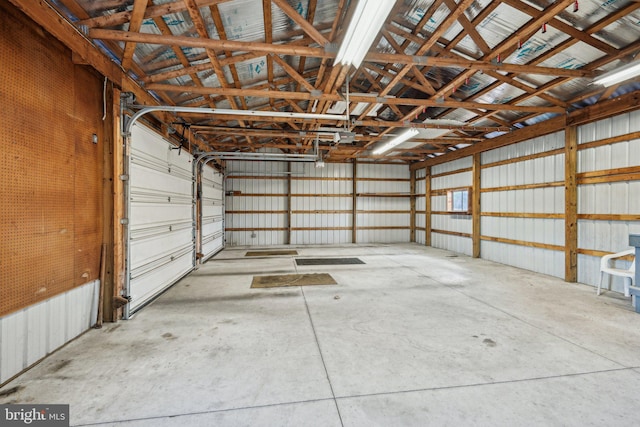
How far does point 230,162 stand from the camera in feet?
34.2

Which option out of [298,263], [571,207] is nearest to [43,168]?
→ [298,263]

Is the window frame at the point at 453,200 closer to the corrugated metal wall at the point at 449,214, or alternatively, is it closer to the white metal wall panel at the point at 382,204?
the corrugated metal wall at the point at 449,214

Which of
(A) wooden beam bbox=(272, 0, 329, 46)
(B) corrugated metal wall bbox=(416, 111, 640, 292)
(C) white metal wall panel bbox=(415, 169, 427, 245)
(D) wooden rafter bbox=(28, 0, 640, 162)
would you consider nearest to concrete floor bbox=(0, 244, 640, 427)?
(B) corrugated metal wall bbox=(416, 111, 640, 292)

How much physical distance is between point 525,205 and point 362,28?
6.29 m

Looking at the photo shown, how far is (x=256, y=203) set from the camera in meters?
10.5

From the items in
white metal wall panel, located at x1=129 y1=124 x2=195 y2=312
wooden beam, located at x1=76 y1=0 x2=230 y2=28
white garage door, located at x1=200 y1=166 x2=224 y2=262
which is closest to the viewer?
wooden beam, located at x1=76 y1=0 x2=230 y2=28

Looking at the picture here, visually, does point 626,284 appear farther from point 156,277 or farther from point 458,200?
point 156,277

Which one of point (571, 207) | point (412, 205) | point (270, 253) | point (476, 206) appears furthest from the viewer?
point (412, 205)

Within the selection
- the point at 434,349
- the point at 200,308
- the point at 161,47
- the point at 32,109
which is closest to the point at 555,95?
the point at 434,349

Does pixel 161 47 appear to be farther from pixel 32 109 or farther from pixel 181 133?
pixel 181 133

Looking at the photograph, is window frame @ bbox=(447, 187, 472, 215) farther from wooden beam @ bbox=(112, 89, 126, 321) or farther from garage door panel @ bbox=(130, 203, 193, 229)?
wooden beam @ bbox=(112, 89, 126, 321)

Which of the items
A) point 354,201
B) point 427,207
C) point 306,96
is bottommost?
point 427,207

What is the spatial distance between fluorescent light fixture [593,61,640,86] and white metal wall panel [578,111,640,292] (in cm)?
145

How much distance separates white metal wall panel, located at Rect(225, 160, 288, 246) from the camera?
10.4m
